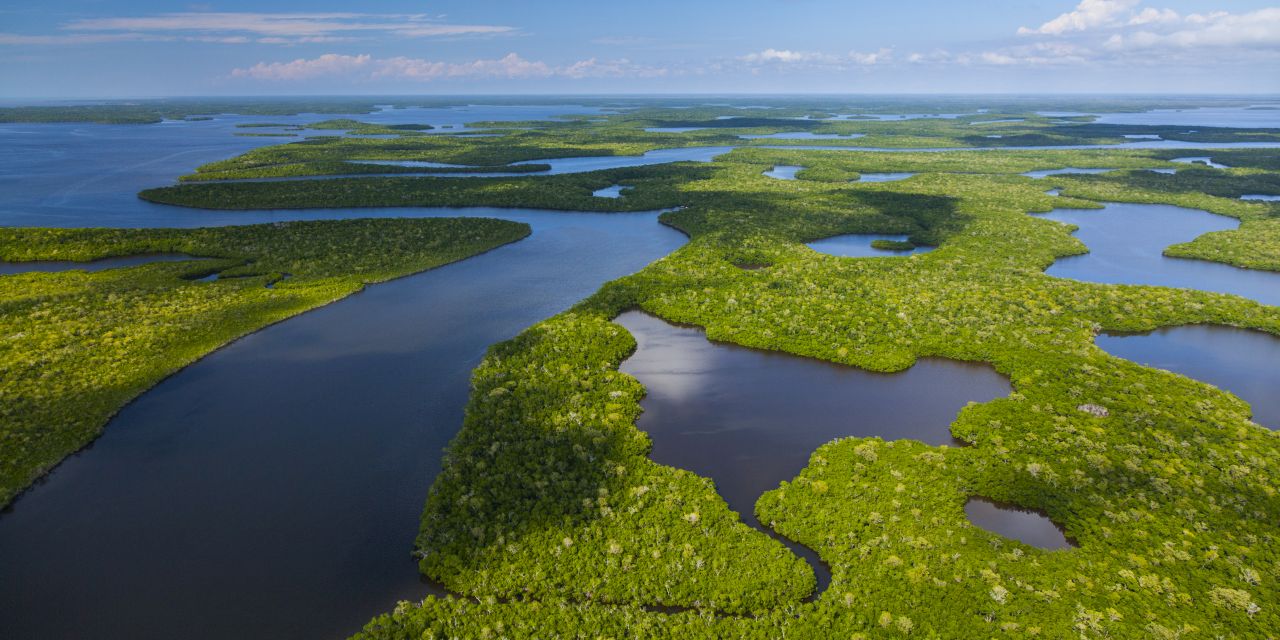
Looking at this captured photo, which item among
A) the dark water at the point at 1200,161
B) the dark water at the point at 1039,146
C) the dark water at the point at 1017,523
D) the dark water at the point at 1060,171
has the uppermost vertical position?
the dark water at the point at 1039,146

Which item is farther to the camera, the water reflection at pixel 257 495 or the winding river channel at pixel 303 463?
the winding river channel at pixel 303 463

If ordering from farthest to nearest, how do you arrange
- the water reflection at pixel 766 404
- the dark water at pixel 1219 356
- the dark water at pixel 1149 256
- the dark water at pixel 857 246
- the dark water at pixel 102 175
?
1. the dark water at pixel 102 175
2. the dark water at pixel 857 246
3. the dark water at pixel 1149 256
4. the dark water at pixel 1219 356
5. the water reflection at pixel 766 404

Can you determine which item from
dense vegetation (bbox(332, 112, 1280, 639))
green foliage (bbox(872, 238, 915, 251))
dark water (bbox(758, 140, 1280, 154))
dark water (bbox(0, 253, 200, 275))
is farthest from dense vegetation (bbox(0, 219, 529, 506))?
dark water (bbox(758, 140, 1280, 154))

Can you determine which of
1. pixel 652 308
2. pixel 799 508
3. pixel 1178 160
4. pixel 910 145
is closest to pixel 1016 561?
pixel 799 508

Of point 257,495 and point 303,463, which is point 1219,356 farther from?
point 257,495

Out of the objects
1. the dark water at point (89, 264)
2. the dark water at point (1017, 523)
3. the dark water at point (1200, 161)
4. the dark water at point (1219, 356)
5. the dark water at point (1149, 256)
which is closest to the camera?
the dark water at point (1017, 523)

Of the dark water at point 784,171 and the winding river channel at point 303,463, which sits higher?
the dark water at point 784,171

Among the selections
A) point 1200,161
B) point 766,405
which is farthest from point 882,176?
point 766,405

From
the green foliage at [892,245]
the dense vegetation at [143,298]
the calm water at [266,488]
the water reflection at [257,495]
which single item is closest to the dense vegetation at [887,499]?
the water reflection at [257,495]

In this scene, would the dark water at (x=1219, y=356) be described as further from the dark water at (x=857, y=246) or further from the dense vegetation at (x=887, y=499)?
the dark water at (x=857, y=246)
